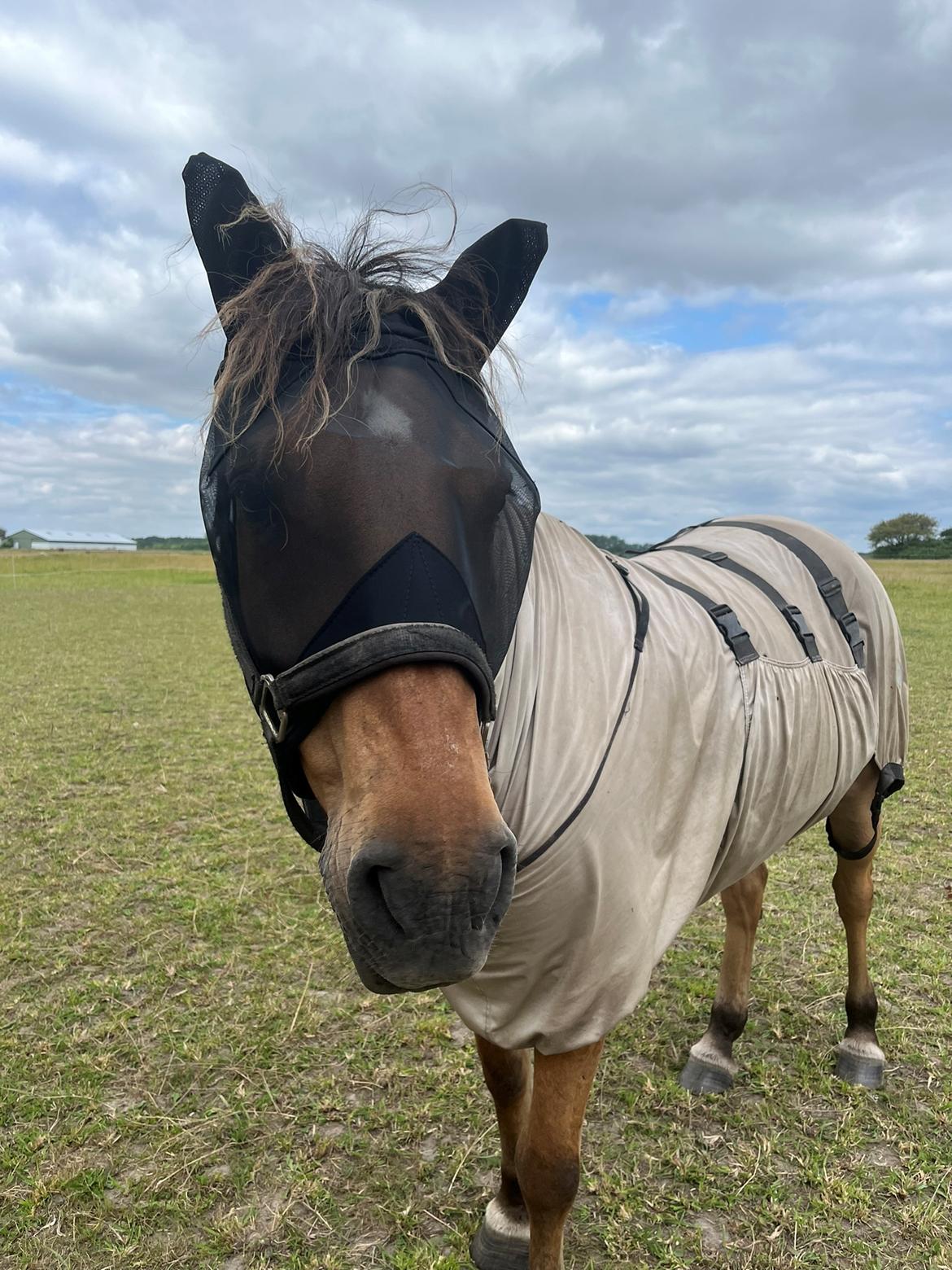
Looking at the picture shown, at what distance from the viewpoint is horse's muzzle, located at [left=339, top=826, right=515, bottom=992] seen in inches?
44.1

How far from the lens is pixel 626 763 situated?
1.75 m

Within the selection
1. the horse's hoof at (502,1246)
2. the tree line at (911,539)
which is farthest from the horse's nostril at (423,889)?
the tree line at (911,539)

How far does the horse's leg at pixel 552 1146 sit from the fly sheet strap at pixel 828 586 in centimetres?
180

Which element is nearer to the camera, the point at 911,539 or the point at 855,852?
the point at 855,852

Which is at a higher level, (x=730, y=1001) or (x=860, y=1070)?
(x=730, y=1001)

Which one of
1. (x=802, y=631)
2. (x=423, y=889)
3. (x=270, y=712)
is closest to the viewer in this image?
(x=423, y=889)

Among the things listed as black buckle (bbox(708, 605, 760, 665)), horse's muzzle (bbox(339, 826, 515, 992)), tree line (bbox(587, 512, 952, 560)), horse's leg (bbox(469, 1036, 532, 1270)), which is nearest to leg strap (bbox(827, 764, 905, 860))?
black buckle (bbox(708, 605, 760, 665))

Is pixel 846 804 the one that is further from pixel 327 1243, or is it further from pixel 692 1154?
pixel 327 1243

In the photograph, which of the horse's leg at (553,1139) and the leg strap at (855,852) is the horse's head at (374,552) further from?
Result: the leg strap at (855,852)

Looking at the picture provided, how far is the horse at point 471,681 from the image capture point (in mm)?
1218

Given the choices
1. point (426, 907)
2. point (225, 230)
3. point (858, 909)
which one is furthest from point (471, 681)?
point (858, 909)

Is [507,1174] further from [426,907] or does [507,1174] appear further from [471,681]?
[471,681]

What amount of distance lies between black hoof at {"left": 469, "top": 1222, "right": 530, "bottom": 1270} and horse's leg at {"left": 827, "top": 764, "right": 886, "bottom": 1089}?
1.59 m

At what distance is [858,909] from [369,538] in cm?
310
